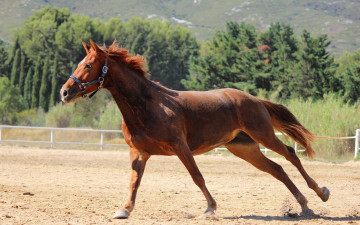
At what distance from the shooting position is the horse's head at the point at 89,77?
21.8ft

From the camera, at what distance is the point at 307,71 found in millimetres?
37281

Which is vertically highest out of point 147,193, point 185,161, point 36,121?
point 185,161

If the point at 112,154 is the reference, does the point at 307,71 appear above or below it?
above

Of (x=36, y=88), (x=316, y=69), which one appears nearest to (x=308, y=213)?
(x=316, y=69)

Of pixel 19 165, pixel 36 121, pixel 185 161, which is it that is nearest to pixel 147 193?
pixel 185 161

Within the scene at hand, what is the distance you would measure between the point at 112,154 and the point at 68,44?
43129 millimetres

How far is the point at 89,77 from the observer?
6.83 meters

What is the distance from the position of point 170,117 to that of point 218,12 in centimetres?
16863

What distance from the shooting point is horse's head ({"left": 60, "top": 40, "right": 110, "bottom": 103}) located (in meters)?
6.65

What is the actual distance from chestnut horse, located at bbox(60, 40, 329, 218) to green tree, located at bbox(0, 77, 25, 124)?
33.8 metres

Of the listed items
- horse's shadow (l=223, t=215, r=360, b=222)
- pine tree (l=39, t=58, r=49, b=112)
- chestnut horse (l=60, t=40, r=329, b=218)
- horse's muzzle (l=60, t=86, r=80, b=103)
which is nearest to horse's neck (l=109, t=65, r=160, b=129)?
chestnut horse (l=60, t=40, r=329, b=218)

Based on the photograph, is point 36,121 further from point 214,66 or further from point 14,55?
point 14,55

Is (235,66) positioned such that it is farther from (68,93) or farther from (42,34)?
(68,93)

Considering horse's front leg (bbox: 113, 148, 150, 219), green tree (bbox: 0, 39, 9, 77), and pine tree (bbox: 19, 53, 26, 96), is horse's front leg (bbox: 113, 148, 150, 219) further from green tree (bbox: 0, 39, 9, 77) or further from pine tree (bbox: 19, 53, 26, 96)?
green tree (bbox: 0, 39, 9, 77)
